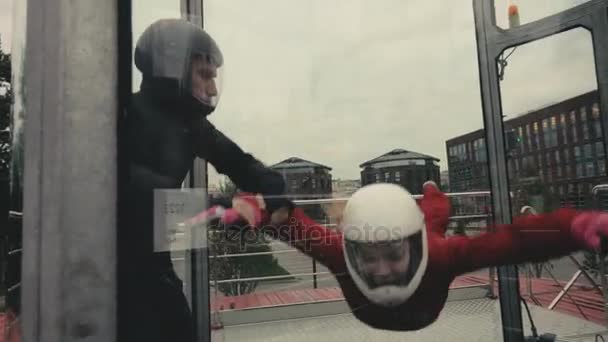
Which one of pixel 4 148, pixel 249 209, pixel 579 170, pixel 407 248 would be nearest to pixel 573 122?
pixel 579 170

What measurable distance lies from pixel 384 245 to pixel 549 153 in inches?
20.3

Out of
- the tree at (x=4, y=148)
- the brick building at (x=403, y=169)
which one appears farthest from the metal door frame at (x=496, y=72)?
the tree at (x=4, y=148)

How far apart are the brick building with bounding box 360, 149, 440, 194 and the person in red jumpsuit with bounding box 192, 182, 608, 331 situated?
0.10 ft

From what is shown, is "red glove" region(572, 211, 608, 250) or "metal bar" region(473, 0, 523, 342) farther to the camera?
"metal bar" region(473, 0, 523, 342)

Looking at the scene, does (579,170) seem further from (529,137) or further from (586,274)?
(586,274)

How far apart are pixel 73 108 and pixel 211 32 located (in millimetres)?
390

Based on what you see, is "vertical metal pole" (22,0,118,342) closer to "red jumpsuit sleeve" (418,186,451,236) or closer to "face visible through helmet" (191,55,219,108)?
"face visible through helmet" (191,55,219,108)

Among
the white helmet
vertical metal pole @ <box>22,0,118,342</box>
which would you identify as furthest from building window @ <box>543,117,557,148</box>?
vertical metal pole @ <box>22,0,118,342</box>

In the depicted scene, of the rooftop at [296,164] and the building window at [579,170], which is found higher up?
the rooftop at [296,164]

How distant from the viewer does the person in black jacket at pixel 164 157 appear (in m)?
0.57

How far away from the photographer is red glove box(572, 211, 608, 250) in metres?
0.84

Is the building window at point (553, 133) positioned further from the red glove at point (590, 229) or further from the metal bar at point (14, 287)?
the metal bar at point (14, 287)

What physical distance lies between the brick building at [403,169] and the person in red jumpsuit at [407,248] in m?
0.03

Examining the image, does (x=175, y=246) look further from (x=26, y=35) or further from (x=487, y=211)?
(x=487, y=211)
